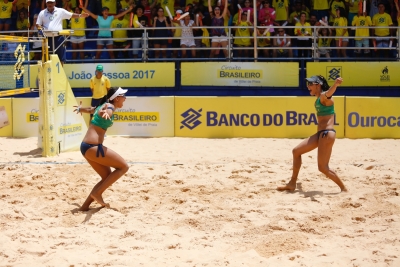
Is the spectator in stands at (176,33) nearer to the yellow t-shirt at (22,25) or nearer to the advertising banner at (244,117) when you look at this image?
the advertising banner at (244,117)

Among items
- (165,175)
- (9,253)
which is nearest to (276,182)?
(165,175)

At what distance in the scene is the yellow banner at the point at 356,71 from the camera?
17172 mm

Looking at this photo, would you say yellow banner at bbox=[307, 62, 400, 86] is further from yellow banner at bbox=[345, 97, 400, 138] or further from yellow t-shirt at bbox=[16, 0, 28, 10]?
yellow t-shirt at bbox=[16, 0, 28, 10]

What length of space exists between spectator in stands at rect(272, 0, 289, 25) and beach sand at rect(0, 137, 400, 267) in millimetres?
5984

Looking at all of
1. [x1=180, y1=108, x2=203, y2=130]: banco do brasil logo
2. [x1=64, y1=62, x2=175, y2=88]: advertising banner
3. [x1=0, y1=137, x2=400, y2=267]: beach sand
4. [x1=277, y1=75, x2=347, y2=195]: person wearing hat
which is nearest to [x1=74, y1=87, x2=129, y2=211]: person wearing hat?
[x1=0, y1=137, x2=400, y2=267]: beach sand

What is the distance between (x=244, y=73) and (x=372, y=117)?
11.9ft

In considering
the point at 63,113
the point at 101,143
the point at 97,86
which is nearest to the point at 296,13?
the point at 97,86

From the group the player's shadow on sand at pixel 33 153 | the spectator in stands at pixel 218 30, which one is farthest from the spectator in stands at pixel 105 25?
the player's shadow on sand at pixel 33 153

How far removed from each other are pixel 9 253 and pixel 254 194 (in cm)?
375

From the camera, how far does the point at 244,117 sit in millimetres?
15539

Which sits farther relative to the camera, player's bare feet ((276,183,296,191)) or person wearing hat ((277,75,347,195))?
player's bare feet ((276,183,296,191))

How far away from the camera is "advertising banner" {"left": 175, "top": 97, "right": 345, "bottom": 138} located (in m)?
15.4

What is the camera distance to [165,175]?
429 inches

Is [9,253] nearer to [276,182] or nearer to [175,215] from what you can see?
[175,215]
